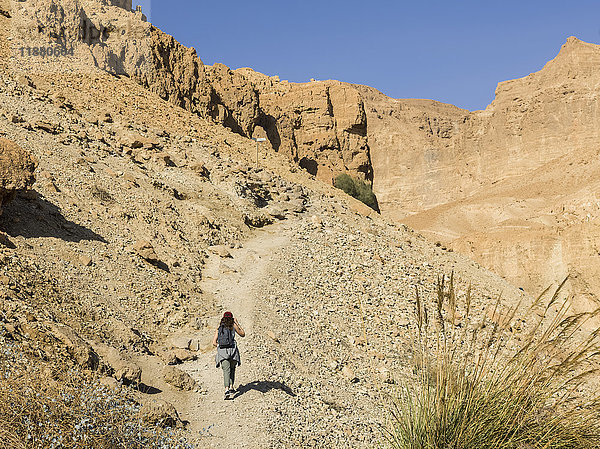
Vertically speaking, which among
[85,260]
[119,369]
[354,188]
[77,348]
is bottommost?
[119,369]

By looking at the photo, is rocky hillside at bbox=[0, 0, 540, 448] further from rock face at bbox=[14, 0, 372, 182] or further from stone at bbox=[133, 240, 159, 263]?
rock face at bbox=[14, 0, 372, 182]

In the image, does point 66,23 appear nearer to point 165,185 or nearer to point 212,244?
point 165,185

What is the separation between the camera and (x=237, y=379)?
27.6 ft

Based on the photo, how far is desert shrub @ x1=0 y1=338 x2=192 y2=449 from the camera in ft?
13.6

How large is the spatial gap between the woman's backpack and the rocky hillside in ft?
2.61

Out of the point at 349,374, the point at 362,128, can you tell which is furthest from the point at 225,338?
the point at 362,128

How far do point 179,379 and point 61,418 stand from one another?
3.75m

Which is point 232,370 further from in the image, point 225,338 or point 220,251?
point 220,251

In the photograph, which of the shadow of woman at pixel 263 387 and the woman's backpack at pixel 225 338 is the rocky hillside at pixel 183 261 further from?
the woman's backpack at pixel 225 338

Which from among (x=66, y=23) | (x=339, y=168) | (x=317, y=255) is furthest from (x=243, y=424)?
(x=339, y=168)

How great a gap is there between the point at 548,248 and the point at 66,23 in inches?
1083

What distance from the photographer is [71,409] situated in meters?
4.48

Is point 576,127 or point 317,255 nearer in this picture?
point 317,255

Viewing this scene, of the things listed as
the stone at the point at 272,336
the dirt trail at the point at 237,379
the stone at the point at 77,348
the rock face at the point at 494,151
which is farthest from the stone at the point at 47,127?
the rock face at the point at 494,151
